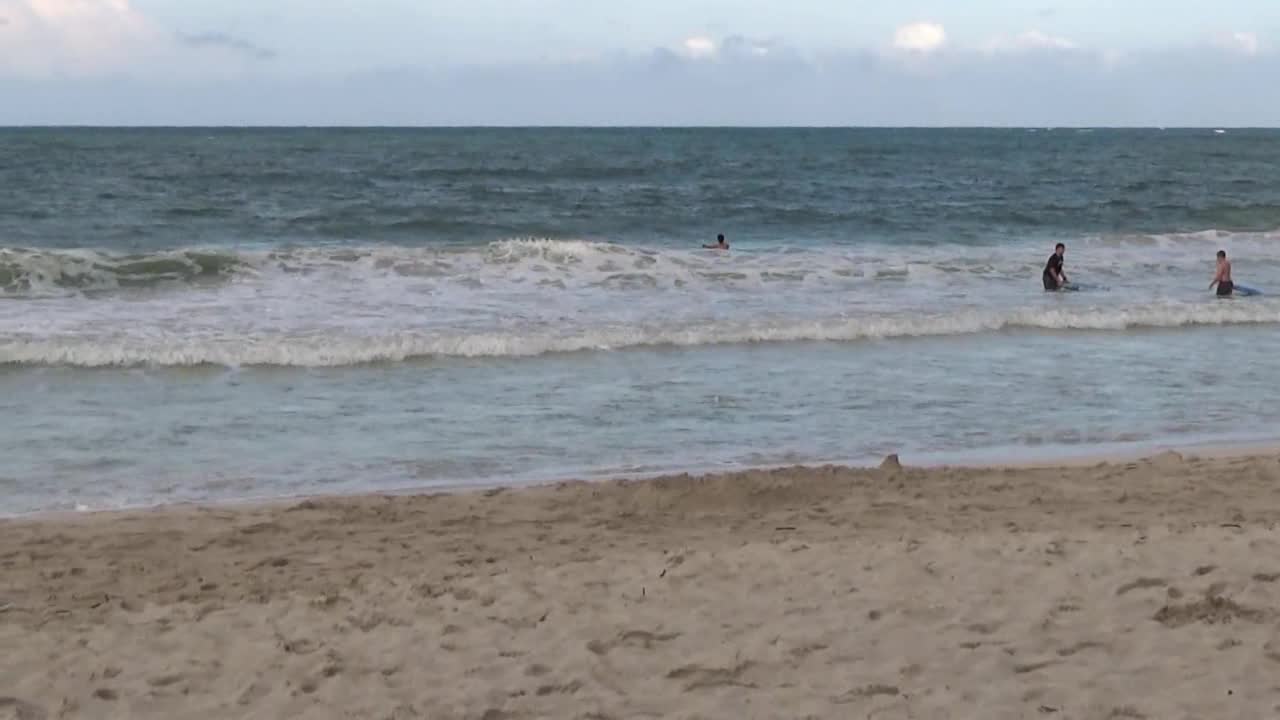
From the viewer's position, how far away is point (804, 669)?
5.28 metres

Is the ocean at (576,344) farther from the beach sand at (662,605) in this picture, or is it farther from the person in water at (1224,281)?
the beach sand at (662,605)

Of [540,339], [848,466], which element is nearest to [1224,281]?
[540,339]

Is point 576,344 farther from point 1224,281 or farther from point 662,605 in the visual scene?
point 1224,281

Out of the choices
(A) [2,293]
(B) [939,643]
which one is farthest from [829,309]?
(B) [939,643]

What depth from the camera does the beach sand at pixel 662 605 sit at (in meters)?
5.08

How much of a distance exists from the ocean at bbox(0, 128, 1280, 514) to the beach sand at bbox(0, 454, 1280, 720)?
1538 mm

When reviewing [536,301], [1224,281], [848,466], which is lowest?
[848,466]

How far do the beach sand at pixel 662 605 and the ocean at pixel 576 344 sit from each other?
1538 millimetres

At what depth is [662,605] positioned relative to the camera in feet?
20.1

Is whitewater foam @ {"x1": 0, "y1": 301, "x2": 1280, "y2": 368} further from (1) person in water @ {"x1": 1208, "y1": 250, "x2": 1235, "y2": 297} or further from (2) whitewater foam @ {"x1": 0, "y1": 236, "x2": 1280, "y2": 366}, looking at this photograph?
(1) person in water @ {"x1": 1208, "y1": 250, "x2": 1235, "y2": 297}

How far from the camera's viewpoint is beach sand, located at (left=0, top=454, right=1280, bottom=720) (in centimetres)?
508

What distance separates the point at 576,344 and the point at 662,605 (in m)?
8.71

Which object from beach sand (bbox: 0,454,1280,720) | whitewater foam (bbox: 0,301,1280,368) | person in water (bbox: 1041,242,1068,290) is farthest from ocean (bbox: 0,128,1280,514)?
beach sand (bbox: 0,454,1280,720)

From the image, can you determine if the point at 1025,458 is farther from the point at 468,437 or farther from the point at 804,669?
the point at 804,669
